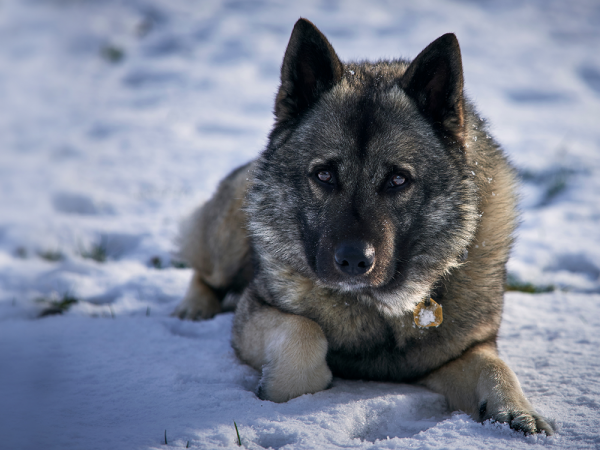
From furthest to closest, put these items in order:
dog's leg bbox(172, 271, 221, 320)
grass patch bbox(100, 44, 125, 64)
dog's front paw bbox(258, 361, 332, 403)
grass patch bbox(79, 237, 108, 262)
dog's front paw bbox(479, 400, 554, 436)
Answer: grass patch bbox(100, 44, 125, 64) < grass patch bbox(79, 237, 108, 262) < dog's leg bbox(172, 271, 221, 320) < dog's front paw bbox(258, 361, 332, 403) < dog's front paw bbox(479, 400, 554, 436)

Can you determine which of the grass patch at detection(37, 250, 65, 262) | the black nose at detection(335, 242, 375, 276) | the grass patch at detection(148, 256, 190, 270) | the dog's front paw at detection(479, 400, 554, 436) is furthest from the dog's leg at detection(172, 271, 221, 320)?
the dog's front paw at detection(479, 400, 554, 436)

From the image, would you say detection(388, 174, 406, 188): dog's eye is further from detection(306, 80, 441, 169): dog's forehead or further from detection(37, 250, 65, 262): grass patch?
detection(37, 250, 65, 262): grass patch

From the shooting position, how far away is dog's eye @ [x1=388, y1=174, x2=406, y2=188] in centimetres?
229

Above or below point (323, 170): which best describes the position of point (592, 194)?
above

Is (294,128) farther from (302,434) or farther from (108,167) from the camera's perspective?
(108,167)

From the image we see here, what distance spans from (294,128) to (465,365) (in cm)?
147

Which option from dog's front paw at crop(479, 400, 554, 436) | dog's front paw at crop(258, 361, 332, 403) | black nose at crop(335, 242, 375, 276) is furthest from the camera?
dog's front paw at crop(258, 361, 332, 403)

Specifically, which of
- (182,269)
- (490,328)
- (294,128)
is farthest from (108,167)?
(490,328)

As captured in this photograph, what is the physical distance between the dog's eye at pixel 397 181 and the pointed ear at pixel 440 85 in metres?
0.36

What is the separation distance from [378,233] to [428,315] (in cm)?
54

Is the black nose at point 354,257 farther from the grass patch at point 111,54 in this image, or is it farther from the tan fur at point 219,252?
the grass patch at point 111,54

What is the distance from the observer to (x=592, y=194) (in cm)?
559

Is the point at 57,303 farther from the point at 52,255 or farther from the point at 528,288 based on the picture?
the point at 528,288

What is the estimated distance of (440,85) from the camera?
240 cm
